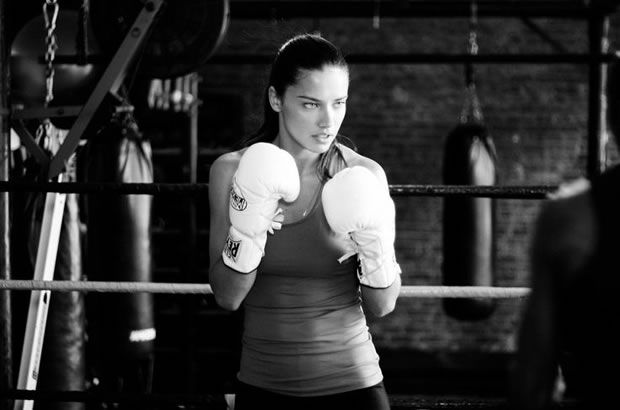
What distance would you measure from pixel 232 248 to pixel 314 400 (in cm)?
29

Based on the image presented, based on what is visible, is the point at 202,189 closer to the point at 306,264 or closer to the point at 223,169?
the point at 223,169

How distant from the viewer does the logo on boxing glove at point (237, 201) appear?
54.7 inches

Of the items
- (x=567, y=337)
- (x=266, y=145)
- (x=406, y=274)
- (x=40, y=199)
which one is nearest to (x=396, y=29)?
(x=406, y=274)

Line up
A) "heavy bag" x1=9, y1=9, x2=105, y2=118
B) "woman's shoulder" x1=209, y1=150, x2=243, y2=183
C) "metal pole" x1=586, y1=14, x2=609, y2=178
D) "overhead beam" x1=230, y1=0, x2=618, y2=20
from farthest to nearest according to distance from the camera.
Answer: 1. "metal pole" x1=586, y1=14, x2=609, y2=178
2. "overhead beam" x1=230, y1=0, x2=618, y2=20
3. "heavy bag" x1=9, y1=9, x2=105, y2=118
4. "woman's shoulder" x1=209, y1=150, x2=243, y2=183

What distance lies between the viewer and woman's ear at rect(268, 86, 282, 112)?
151 cm

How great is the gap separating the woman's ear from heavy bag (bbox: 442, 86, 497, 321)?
278 centimetres

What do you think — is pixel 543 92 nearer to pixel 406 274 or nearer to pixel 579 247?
pixel 406 274

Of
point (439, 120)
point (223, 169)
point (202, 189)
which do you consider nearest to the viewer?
point (223, 169)

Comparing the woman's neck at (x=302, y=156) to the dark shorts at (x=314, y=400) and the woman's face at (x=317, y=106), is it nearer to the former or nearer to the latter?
the woman's face at (x=317, y=106)

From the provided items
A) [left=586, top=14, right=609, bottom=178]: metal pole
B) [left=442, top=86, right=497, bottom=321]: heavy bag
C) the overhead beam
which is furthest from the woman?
[left=586, top=14, right=609, bottom=178]: metal pole

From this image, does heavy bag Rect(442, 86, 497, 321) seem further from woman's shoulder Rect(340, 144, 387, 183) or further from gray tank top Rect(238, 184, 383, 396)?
gray tank top Rect(238, 184, 383, 396)

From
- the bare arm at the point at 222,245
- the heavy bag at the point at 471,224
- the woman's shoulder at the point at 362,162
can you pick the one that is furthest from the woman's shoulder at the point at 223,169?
the heavy bag at the point at 471,224

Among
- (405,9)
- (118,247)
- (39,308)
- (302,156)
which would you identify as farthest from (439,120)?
(302,156)

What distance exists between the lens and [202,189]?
1.82 metres
